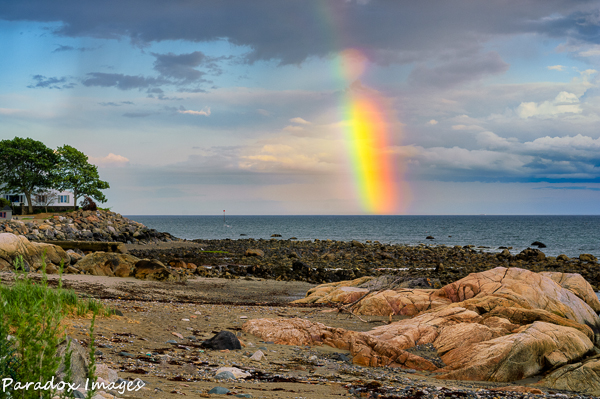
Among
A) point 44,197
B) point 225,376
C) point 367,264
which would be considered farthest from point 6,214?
point 225,376

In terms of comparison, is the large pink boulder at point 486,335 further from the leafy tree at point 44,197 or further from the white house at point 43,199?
the white house at point 43,199

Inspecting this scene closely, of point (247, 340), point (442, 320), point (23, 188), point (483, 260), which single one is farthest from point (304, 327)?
point (23, 188)

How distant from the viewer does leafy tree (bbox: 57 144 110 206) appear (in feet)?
238

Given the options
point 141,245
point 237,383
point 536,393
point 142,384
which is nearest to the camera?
point 142,384

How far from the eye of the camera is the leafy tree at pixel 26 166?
224 ft

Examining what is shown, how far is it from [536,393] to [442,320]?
14.7 ft

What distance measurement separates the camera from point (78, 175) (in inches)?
2859

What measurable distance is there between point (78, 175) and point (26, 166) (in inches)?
299

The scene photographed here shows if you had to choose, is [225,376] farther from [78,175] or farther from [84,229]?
[78,175]

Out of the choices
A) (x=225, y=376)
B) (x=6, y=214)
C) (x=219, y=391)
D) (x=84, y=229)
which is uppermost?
(x=6, y=214)

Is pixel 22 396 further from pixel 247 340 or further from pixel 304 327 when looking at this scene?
pixel 304 327

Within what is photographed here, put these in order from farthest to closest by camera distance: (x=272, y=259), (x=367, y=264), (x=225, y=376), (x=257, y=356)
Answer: (x=272, y=259)
(x=367, y=264)
(x=257, y=356)
(x=225, y=376)

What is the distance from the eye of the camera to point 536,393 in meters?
8.07

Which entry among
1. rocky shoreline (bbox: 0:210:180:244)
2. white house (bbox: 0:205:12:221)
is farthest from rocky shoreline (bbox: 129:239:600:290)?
white house (bbox: 0:205:12:221)
